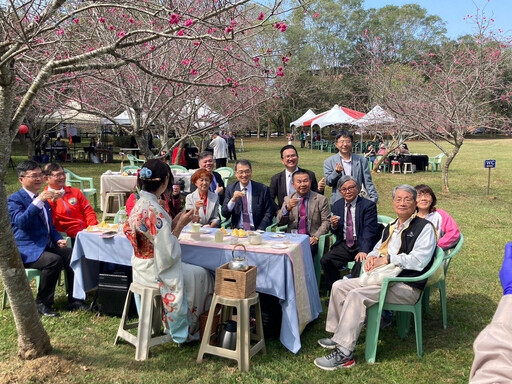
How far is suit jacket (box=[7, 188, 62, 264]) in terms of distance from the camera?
423 cm

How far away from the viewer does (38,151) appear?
22016 millimetres

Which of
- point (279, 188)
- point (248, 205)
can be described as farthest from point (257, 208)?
point (279, 188)

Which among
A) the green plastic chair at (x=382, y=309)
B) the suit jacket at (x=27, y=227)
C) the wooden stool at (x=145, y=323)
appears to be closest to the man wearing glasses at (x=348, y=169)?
the green plastic chair at (x=382, y=309)

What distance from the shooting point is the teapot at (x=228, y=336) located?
11.4ft

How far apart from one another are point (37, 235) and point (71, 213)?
724 millimetres

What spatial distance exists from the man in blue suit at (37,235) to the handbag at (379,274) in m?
2.80

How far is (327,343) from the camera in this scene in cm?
370

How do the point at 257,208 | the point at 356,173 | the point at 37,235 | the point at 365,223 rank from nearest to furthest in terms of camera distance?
1. the point at 37,235
2. the point at 365,223
3. the point at 257,208
4. the point at 356,173

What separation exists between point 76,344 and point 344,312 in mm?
2255

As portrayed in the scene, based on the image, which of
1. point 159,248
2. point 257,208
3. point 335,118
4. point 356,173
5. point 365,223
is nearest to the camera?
point 159,248

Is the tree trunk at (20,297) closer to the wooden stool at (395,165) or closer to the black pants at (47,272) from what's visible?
the black pants at (47,272)

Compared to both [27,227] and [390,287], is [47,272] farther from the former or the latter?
[390,287]

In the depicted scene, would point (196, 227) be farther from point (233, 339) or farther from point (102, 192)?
point (102, 192)

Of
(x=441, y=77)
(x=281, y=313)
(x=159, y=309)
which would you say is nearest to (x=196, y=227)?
(x=159, y=309)
